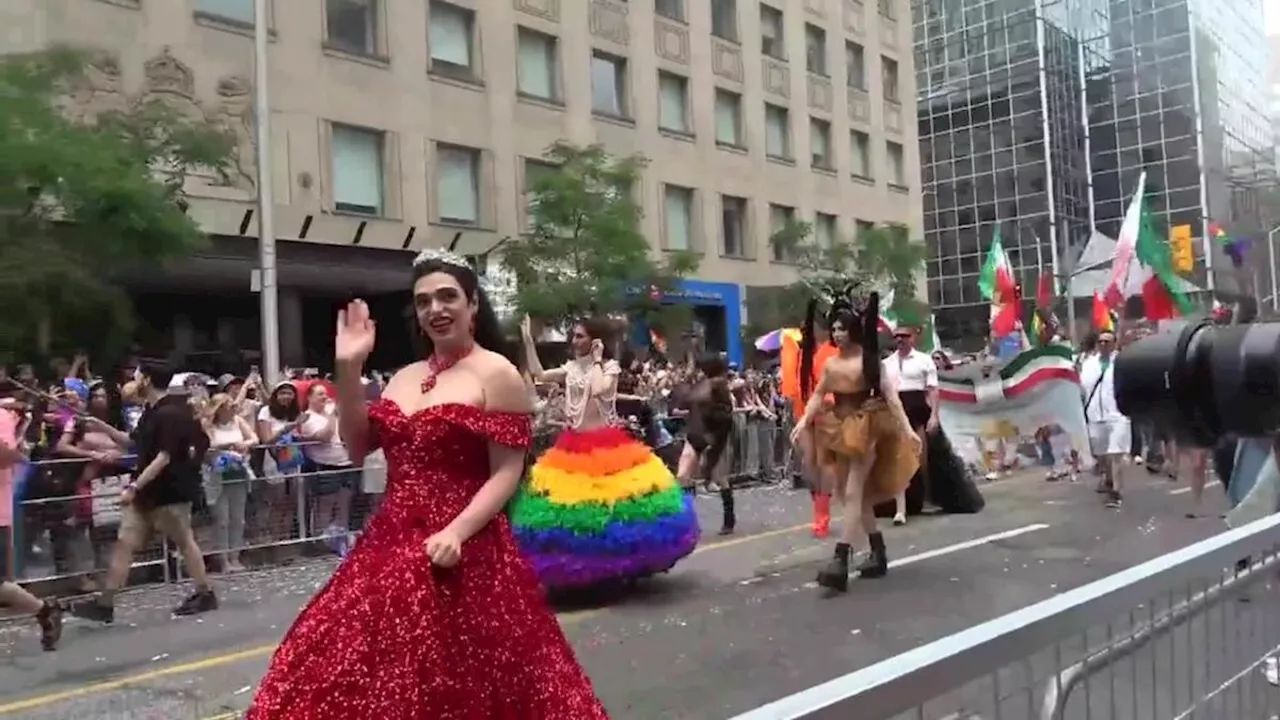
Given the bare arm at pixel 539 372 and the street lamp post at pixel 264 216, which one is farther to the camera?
the street lamp post at pixel 264 216

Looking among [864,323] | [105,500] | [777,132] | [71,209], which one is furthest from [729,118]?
[864,323]

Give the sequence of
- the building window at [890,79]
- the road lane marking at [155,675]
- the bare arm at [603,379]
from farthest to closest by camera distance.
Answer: the building window at [890,79]
the bare arm at [603,379]
the road lane marking at [155,675]

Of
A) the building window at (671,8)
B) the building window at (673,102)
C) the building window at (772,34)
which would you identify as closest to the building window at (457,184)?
the building window at (673,102)

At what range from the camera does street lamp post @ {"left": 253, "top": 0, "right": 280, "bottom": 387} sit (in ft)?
58.3

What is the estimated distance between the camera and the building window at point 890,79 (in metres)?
40.2

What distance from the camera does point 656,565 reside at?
8266mm

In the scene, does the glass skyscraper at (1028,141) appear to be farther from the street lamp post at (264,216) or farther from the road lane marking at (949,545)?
the road lane marking at (949,545)

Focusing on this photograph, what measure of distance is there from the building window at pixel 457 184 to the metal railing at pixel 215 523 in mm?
14328

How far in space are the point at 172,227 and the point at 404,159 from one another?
8.76 m

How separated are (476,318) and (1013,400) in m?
11.1

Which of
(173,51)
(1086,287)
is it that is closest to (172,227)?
(173,51)

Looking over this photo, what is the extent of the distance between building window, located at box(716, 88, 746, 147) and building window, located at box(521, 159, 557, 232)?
285 inches

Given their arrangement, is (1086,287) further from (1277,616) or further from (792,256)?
(1277,616)

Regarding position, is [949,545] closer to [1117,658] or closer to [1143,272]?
[1117,658]
